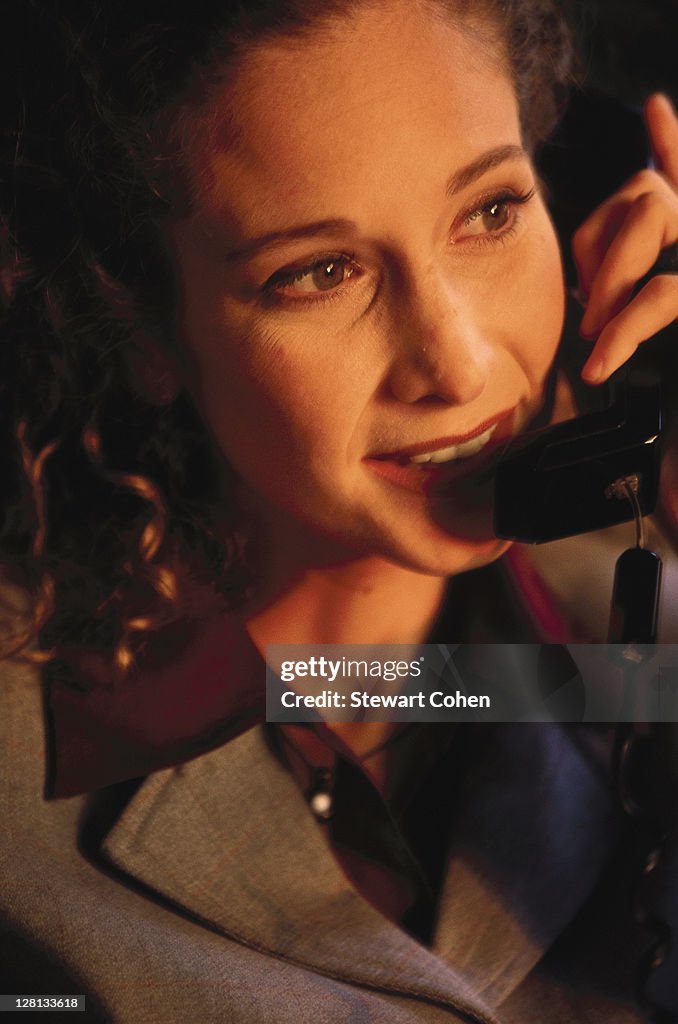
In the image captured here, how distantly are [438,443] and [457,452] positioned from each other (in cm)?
2

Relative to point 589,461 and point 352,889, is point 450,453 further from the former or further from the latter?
point 352,889

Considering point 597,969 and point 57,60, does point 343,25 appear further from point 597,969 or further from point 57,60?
point 597,969

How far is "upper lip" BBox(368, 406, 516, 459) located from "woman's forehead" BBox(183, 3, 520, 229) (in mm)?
182

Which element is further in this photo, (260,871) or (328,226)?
(260,871)

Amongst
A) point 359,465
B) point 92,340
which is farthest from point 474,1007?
point 92,340

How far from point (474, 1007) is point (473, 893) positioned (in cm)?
9

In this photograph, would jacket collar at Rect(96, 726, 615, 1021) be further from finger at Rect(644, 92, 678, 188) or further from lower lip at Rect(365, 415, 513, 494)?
finger at Rect(644, 92, 678, 188)

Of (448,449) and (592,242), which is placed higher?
(592,242)

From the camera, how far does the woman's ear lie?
0.72m

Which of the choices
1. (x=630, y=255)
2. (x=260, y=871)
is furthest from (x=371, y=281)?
(x=260, y=871)

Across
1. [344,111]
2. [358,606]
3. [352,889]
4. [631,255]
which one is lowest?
[352,889]

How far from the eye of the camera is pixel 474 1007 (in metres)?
0.74

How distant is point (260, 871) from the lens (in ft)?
2.53

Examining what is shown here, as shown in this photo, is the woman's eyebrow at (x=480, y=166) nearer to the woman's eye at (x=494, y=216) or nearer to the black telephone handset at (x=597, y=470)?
the woman's eye at (x=494, y=216)
